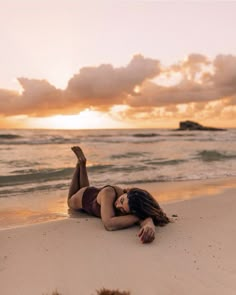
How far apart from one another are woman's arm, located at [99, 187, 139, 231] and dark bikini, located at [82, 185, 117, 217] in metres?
0.43

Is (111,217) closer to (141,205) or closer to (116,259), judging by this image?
(141,205)

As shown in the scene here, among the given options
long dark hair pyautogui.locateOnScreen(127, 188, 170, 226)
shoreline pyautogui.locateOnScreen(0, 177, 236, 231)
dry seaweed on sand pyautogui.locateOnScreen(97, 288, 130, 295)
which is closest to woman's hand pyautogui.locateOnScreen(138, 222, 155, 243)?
long dark hair pyautogui.locateOnScreen(127, 188, 170, 226)

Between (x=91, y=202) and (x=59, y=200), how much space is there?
5.19 ft

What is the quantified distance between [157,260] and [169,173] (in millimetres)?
6561

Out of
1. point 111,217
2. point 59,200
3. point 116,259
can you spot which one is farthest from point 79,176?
point 116,259

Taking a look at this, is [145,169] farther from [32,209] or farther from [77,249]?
[77,249]

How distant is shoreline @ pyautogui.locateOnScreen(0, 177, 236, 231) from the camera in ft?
17.4

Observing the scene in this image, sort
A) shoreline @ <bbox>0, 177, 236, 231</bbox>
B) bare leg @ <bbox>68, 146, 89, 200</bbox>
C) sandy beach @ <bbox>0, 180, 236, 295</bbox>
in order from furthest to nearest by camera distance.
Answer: bare leg @ <bbox>68, 146, 89, 200</bbox>, shoreline @ <bbox>0, 177, 236, 231</bbox>, sandy beach @ <bbox>0, 180, 236, 295</bbox>

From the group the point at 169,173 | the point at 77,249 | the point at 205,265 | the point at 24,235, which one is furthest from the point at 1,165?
the point at 205,265

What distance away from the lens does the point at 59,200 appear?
6660mm

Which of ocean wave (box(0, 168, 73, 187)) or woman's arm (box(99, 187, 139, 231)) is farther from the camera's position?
ocean wave (box(0, 168, 73, 187))

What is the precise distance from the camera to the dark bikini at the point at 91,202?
5062 mm

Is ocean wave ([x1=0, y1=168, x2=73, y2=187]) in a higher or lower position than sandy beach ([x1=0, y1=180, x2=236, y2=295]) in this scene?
higher

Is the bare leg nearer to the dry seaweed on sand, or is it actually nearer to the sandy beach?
the sandy beach
